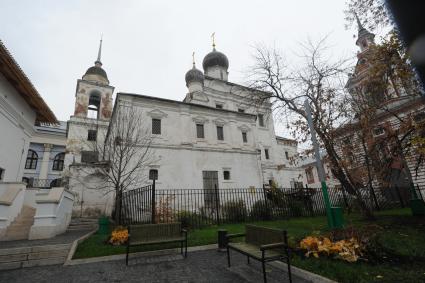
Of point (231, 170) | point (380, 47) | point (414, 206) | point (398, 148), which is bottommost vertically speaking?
point (414, 206)

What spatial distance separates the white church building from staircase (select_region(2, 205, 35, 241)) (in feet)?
23.6

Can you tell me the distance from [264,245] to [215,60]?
31.3m

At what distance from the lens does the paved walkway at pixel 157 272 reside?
4848 mm

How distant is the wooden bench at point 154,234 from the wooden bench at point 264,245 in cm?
207

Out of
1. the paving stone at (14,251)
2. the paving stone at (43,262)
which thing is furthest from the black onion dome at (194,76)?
the paving stone at (43,262)

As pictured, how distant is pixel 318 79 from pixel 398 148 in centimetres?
527

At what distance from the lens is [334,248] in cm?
536

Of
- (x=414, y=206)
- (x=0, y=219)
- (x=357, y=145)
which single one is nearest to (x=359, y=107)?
(x=357, y=145)

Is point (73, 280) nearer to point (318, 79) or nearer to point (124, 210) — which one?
point (124, 210)

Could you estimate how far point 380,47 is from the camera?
295 inches

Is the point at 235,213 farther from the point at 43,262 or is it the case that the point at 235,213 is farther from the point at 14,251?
the point at 14,251

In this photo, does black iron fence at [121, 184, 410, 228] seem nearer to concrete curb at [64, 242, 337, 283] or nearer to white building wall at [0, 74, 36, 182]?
concrete curb at [64, 242, 337, 283]

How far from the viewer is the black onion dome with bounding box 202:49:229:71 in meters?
32.4

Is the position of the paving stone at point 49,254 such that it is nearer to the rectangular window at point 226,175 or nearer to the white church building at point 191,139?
the white church building at point 191,139
